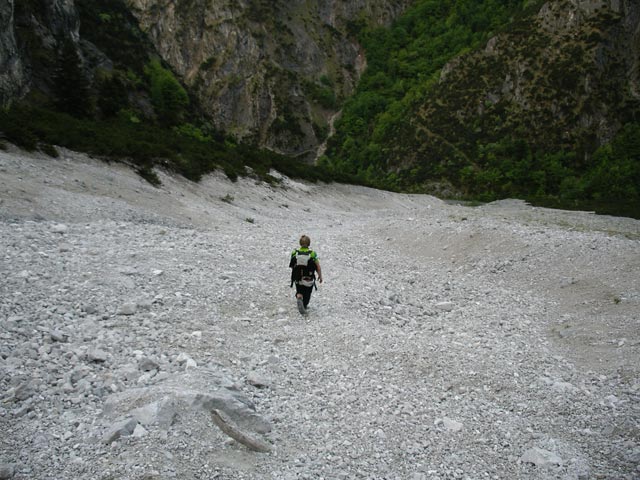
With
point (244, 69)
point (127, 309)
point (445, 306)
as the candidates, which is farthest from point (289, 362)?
point (244, 69)

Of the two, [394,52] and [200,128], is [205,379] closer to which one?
[200,128]

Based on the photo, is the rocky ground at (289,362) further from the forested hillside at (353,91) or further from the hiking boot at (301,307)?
the forested hillside at (353,91)

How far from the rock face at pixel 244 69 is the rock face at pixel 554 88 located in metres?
47.6

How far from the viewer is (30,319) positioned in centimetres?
675

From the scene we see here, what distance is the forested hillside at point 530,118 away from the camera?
80250mm

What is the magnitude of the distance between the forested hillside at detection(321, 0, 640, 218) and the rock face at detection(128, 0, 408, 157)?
32.3 m

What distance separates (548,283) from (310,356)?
31.4ft

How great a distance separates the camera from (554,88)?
8969cm

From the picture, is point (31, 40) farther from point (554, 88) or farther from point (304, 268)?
point (554, 88)

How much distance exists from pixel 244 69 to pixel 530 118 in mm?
88560

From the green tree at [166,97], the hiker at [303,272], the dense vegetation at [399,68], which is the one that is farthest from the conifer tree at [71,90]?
the dense vegetation at [399,68]

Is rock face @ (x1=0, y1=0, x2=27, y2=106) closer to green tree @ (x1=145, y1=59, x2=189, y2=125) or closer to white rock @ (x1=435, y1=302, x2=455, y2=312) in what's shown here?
green tree @ (x1=145, y1=59, x2=189, y2=125)

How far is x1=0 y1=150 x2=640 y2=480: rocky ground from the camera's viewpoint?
5.03 metres

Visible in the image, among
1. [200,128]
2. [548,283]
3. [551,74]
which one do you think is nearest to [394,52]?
[551,74]
